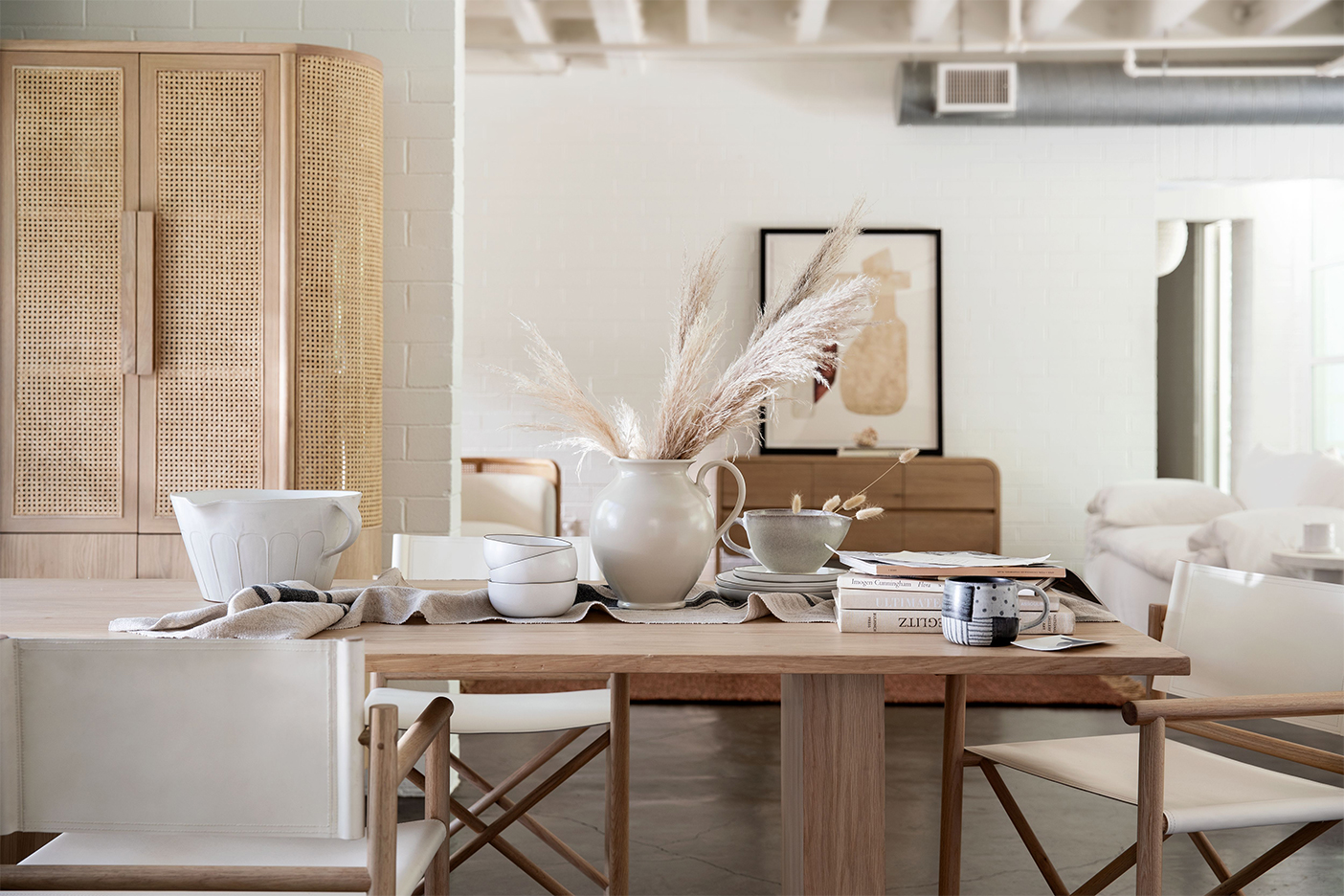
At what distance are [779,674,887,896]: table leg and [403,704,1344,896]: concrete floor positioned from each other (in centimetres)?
95

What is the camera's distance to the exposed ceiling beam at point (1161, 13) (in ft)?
17.6

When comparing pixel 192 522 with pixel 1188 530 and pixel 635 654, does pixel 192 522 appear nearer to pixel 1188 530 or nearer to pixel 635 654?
pixel 635 654

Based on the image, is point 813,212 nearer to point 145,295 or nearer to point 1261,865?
point 145,295

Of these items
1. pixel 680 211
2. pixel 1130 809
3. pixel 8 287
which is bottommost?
pixel 1130 809

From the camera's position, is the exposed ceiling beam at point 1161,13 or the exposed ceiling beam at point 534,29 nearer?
the exposed ceiling beam at point 534,29

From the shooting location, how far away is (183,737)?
1.06 meters

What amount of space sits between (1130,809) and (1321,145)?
4.96 metres

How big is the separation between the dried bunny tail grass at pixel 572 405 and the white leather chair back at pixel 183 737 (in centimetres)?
54

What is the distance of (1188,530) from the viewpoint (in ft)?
14.9

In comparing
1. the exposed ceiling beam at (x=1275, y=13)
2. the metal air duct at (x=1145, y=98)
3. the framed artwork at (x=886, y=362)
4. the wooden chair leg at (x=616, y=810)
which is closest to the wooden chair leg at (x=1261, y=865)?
the wooden chair leg at (x=616, y=810)

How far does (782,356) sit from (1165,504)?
4101mm


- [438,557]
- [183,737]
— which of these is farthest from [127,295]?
[183,737]

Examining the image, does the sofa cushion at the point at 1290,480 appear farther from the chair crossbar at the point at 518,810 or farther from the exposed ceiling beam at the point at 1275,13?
the chair crossbar at the point at 518,810

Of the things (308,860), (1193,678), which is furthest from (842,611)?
(1193,678)
